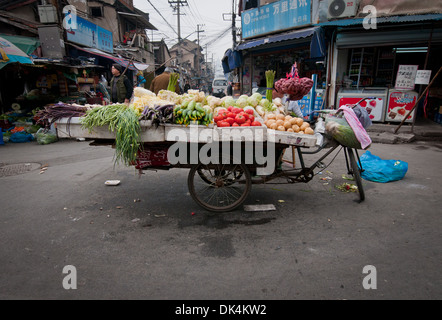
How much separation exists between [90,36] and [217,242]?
1427 centimetres

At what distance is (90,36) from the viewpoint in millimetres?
13305

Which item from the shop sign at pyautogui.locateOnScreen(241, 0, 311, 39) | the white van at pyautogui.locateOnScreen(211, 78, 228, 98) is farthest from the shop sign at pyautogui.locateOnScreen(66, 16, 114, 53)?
the white van at pyautogui.locateOnScreen(211, 78, 228, 98)

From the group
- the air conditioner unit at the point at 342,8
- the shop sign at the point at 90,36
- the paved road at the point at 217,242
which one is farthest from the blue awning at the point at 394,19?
the shop sign at the point at 90,36

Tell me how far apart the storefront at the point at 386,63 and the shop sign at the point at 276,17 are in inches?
76.0

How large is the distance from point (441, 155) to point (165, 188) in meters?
6.37

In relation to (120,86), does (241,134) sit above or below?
below

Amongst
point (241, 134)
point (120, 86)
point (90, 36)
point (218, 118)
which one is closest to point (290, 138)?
point (241, 134)

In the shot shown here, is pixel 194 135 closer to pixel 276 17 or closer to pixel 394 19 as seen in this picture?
pixel 394 19

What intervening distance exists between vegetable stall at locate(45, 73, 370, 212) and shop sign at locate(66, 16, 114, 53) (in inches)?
419

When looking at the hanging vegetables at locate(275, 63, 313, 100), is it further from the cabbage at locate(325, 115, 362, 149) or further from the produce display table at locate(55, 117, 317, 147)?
the produce display table at locate(55, 117, 317, 147)

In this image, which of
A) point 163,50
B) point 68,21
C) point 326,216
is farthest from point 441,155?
point 163,50

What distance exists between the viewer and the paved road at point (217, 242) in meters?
2.19

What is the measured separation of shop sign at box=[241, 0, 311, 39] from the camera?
34.5 feet
